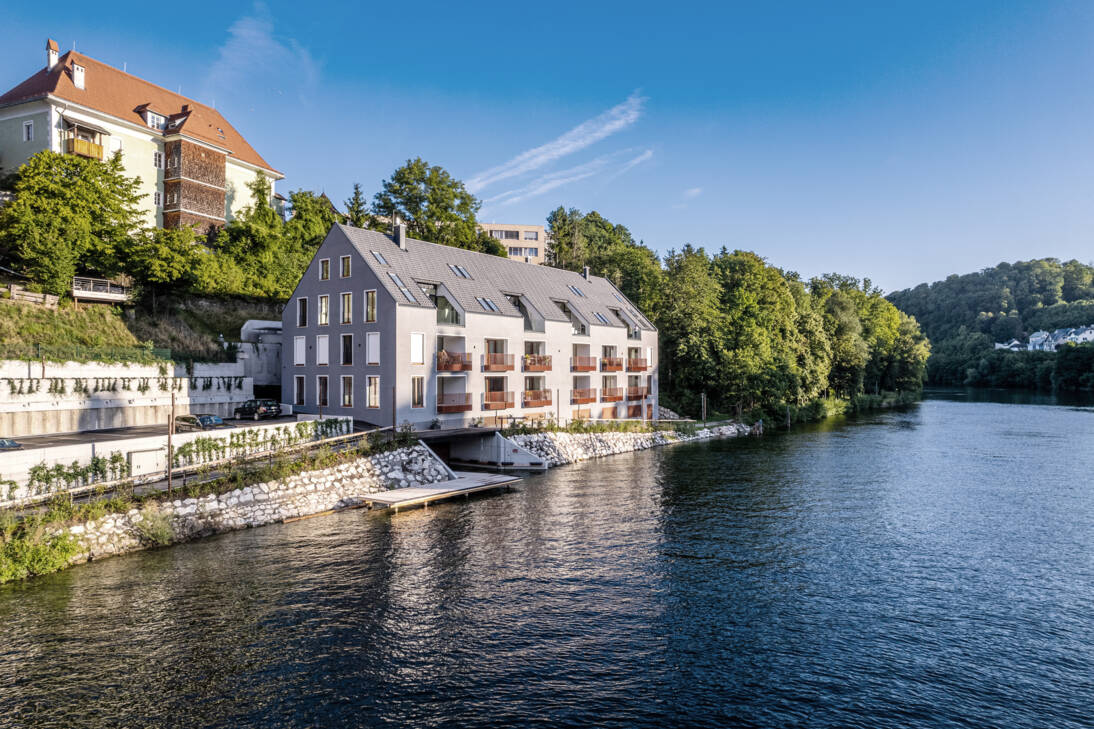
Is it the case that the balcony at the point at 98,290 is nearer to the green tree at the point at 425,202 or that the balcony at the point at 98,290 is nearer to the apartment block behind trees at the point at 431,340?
the apartment block behind trees at the point at 431,340

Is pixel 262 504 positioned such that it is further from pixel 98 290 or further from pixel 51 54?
pixel 51 54

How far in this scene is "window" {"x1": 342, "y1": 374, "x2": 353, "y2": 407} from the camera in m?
42.4

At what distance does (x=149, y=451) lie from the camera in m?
26.7

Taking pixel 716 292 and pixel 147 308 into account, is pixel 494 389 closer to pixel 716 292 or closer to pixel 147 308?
pixel 147 308

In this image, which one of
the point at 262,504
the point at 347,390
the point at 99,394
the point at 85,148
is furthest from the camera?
the point at 85,148

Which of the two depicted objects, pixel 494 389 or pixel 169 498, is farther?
pixel 494 389

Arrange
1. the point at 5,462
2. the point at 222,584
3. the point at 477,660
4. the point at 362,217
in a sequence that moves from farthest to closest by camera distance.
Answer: the point at 362,217 < the point at 5,462 < the point at 222,584 < the point at 477,660

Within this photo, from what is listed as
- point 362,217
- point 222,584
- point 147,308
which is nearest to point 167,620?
point 222,584

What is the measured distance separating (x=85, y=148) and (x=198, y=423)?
30.6 metres

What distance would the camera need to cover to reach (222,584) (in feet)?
67.2

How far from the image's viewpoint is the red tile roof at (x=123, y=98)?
5044 centimetres

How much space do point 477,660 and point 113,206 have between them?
4696cm

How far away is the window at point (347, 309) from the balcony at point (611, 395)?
23.9m

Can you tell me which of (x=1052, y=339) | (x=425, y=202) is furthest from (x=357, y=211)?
(x=1052, y=339)
